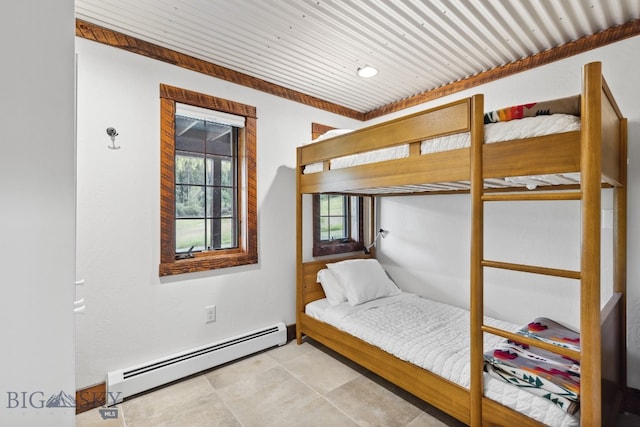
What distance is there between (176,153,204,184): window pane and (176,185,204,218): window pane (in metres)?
0.06

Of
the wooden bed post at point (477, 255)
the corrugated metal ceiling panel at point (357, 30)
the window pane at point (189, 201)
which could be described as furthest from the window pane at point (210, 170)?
the wooden bed post at point (477, 255)

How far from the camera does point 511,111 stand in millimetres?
1394

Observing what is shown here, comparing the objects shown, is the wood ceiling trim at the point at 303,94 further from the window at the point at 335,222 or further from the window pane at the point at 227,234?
the window pane at the point at 227,234

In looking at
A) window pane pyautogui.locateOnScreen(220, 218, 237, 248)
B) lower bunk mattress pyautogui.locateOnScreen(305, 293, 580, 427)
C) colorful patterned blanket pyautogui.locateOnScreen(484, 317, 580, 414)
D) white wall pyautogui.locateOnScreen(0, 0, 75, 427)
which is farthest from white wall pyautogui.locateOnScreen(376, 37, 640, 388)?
white wall pyautogui.locateOnScreen(0, 0, 75, 427)

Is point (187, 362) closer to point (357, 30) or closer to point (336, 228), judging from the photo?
point (336, 228)

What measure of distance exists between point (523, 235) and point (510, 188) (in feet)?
1.26

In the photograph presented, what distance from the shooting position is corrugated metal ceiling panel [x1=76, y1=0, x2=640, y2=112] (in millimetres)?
1710

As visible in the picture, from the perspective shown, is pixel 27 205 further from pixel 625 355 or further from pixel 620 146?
pixel 625 355

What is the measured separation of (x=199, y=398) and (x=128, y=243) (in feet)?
3.76

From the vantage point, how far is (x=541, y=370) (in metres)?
1.44

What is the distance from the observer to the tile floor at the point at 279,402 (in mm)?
1760

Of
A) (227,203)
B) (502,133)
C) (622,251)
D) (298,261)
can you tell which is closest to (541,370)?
(622,251)

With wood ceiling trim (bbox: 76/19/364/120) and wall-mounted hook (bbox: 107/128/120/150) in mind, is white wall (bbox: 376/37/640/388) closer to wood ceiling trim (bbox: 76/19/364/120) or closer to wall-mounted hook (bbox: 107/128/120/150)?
wood ceiling trim (bbox: 76/19/364/120)

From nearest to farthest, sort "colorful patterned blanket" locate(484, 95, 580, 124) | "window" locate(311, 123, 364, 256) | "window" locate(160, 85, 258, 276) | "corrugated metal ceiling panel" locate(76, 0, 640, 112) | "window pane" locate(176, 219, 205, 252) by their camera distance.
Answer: "colorful patterned blanket" locate(484, 95, 580, 124)
"corrugated metal ceiling panel" locate(76, 0, 640, 112)
"window" locate(160, 85, 258, 276)
"window pane" locate(176, 219, 205, 252)
"window" locate(311, 123, 364, 256)
